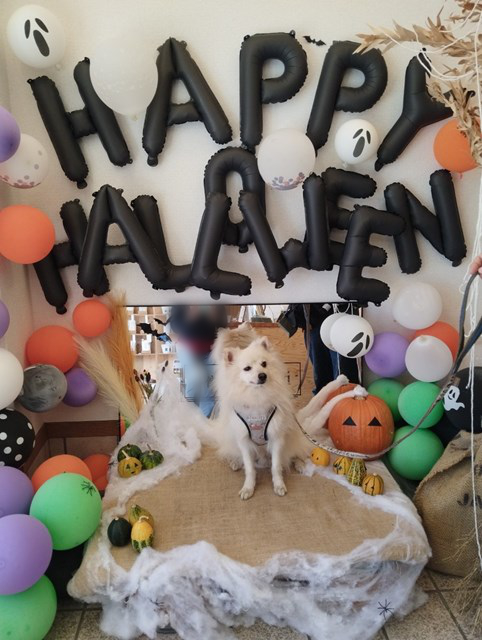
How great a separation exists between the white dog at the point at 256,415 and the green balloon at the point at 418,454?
435 millimetres

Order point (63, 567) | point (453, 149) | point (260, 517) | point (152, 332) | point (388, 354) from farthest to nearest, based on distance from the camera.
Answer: point (152, 332), point (388, 354), point (453, 149), point (260, 517), point (63, 567)

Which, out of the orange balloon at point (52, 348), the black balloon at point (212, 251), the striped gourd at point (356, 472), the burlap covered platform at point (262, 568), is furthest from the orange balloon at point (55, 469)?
the striped gourd at point (356, 472)

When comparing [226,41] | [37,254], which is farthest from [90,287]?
[226,41]

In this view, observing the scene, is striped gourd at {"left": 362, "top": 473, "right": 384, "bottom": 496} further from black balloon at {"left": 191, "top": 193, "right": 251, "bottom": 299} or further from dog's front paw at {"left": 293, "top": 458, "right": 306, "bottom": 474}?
black balloon at {"left": 191, "top": 193, "right": 251, "bottom": 299}

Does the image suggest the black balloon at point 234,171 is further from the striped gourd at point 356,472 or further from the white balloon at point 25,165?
the striped gourd at point 356,472

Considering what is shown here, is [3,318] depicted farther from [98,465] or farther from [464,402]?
[464,402]

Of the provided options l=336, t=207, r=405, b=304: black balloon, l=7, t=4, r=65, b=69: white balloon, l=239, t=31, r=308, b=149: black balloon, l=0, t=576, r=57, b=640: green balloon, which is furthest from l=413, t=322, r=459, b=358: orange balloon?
l=7, t=4, r=65, b=69: white balloon

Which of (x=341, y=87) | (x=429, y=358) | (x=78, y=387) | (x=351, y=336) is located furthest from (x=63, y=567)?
(x=341, y=87)

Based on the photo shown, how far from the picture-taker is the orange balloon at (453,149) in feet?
7.12

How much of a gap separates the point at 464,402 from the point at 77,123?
2045 millimetres

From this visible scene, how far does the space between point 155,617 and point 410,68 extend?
246 cm

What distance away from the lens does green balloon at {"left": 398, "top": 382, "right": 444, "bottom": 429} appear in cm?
227

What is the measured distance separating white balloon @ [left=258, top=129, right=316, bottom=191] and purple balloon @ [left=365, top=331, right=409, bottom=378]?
35.5 inches

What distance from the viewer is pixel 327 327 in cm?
248
